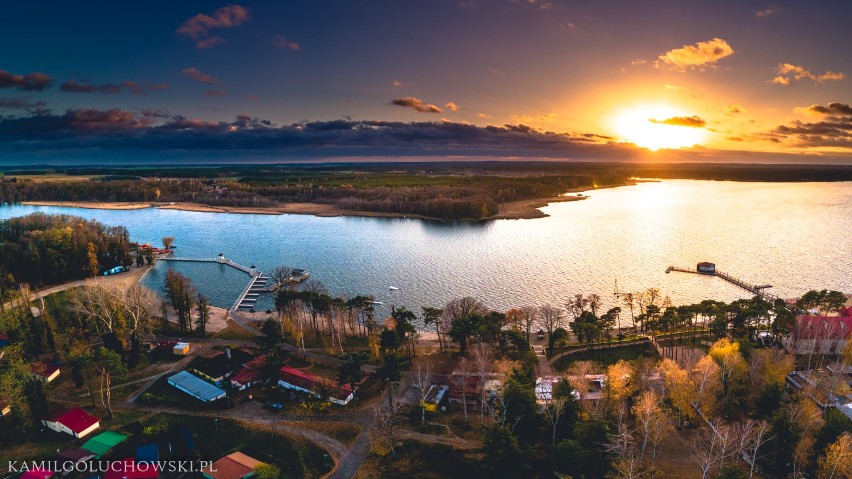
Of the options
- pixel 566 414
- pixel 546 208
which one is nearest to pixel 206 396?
pixel 566 414

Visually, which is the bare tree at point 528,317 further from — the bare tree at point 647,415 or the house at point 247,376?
the house at point 247,376

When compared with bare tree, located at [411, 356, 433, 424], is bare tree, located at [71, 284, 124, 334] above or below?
above

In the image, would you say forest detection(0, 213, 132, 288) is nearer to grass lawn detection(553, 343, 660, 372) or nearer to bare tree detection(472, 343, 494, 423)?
bare tree detection(472, 343, 494, 423)

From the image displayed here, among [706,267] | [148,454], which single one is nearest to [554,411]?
[148,454]

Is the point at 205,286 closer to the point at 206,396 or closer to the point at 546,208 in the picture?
the point at 206,396

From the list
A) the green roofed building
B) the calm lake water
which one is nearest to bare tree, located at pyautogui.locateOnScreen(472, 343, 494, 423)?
the calm lake water
